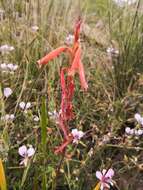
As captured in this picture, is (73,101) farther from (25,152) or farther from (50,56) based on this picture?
(50,56)

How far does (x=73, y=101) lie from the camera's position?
236 centimetres

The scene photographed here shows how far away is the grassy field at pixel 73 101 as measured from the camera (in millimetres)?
1860

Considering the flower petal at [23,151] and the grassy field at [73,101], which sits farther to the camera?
the grassy field at [73,101]

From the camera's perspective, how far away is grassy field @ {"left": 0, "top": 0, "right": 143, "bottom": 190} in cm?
186

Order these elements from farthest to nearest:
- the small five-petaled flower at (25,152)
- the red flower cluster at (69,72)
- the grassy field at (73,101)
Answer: the grassy field at (73,101) → the small five-petaled flower at (25,152) → the red flower cluster at (69,72)

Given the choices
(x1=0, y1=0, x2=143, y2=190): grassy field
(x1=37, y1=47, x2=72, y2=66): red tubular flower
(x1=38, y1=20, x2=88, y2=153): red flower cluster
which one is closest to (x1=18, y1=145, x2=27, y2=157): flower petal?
(x1=0, y1=0, x2=143, y2=190): grassy field

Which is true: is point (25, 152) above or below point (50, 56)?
below

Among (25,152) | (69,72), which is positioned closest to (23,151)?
(25,152)

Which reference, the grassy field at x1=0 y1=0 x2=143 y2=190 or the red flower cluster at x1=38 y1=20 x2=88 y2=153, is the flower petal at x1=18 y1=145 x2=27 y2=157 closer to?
the grassy field at x1=0 y1=0 x2=143 y2=190

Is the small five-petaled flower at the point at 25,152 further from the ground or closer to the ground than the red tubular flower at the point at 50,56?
closer to the ground

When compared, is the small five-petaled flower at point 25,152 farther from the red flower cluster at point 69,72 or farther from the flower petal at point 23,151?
the red flower cluster at point 69,72

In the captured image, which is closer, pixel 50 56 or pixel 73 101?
pixel 50 56

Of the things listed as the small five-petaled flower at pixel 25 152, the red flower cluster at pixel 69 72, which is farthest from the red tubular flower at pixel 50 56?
the small five-petaled flower at pixel 25 152

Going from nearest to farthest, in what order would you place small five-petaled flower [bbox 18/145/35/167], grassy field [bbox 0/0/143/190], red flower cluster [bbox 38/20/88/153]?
red flower cluster [bbox 38/20/88/153] < small five-petaled flower [bbox 18/145/35/167] < grassy field [bbox 0/0/143/190]
